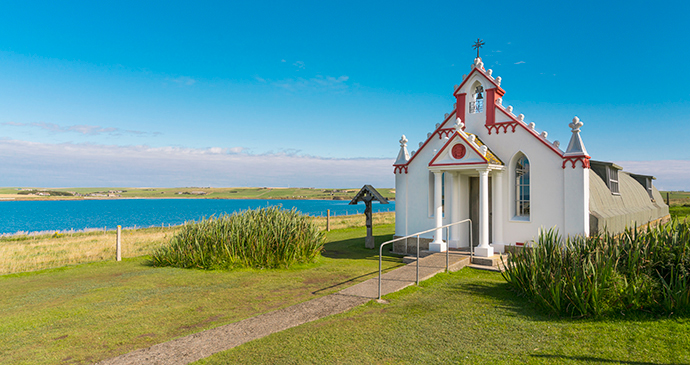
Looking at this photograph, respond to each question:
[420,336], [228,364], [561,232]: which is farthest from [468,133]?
[228,364]

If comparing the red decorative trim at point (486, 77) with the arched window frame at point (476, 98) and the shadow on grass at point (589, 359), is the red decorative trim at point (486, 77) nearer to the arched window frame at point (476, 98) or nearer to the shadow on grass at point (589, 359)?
the arched window frame at point (476, 98)

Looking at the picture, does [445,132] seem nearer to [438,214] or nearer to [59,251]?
[438,214]

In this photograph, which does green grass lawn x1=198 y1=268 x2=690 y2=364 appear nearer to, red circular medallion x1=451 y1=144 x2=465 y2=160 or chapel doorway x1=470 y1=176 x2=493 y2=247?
red circular medallion x1=451 y1=144 x2=465 y2=160

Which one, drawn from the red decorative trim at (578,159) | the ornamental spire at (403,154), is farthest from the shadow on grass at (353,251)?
the red decorative trim at (578,159)

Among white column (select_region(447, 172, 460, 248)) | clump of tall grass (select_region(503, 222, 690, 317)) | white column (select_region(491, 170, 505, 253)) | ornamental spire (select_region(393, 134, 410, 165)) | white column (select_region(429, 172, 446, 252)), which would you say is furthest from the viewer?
ornamental spire (select_region(393, 134, 410, 165))

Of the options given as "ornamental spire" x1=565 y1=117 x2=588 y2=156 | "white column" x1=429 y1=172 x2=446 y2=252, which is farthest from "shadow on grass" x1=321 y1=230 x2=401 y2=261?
"ornamental spire" x1=565 y1=117 x2=588 y2=156

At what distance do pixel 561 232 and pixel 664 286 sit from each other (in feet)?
20.6

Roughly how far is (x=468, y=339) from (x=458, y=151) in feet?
27.3

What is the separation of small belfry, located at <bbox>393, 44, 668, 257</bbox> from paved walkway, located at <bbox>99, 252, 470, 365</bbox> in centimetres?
322

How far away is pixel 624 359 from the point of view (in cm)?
472

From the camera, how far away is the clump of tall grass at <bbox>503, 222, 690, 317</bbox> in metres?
6.18

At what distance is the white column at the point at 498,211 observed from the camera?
1306 centimetres

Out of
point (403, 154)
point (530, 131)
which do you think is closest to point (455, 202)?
point (403, 154)

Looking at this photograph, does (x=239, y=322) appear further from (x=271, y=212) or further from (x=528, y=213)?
Answer: (x=528, y=213)
